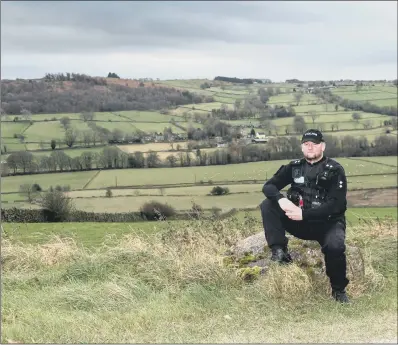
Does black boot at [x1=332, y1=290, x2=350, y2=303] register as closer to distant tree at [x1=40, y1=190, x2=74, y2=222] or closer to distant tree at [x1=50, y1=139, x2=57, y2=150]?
distant tree at [x1=40, y1=190, x2=74, y2=222]

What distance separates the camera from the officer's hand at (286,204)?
535 centimetres

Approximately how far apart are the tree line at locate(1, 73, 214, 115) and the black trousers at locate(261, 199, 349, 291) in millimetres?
20386

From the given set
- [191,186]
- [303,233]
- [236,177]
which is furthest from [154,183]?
[303,233]

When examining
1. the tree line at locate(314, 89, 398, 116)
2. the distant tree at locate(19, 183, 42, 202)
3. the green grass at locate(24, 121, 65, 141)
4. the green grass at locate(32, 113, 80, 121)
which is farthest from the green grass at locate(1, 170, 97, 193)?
the tree line at locate(314, 89, 398, 116)

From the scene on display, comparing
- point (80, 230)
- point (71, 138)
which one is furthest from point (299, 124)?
point (80, 230)

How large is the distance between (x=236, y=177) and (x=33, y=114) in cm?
1511

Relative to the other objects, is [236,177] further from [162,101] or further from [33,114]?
[162,101]

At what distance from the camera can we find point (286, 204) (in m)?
5.39

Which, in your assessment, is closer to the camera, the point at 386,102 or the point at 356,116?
the point at 356,116

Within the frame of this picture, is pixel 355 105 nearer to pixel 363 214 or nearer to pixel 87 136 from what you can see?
pixel 87 136

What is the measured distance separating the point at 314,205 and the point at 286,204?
1.05 feet

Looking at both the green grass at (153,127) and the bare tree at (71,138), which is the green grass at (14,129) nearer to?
the bare tree at (71,138)

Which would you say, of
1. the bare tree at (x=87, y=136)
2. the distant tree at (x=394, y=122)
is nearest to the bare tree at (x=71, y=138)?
the bare tree at (x=87, y=136)

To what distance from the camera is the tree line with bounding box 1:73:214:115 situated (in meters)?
28.2
